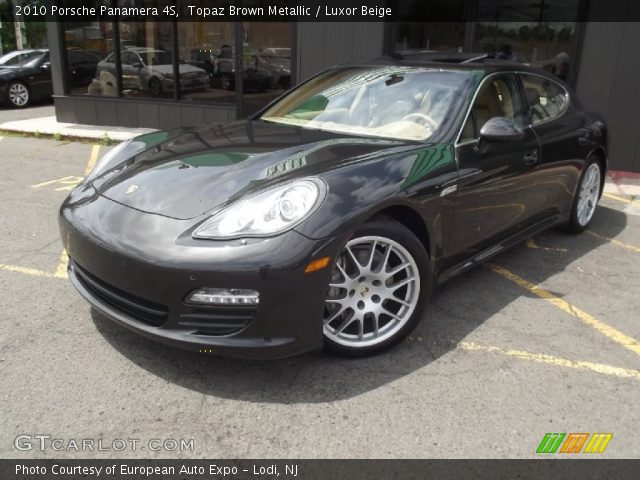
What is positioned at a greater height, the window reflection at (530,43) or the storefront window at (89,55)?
the window reflection at (530,43)

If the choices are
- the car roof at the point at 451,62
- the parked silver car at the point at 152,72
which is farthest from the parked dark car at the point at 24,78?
the car roof at the point at 451,62

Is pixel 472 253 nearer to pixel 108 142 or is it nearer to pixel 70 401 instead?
pixel 70 401

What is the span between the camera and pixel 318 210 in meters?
2.54

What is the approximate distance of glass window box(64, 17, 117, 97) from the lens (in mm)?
10461

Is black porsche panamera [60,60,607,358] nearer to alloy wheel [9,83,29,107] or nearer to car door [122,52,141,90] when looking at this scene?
car door [122,52,141,90]

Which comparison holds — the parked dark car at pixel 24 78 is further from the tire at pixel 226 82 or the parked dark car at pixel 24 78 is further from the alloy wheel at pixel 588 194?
the alloy wheel at pixel 588 194

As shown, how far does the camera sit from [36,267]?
3918 mm

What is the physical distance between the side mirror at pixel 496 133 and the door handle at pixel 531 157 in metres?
0.45

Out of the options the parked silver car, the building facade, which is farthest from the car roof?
the parked silver car

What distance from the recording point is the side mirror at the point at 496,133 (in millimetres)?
3305

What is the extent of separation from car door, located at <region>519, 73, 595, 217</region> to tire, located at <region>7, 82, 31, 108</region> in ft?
45.0

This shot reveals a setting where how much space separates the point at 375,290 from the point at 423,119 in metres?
1.20

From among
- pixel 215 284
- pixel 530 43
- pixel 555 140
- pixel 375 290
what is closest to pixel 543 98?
pixel 555 140

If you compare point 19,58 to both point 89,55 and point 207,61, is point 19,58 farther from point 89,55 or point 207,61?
point 207,61
